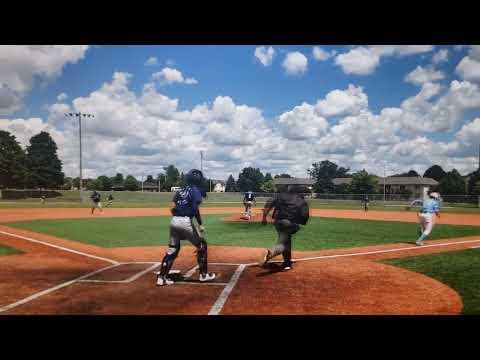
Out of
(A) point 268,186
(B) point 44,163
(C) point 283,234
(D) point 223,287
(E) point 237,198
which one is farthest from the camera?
(A) point 268,186

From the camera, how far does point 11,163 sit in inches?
2522

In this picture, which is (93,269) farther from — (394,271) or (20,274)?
(394,271)

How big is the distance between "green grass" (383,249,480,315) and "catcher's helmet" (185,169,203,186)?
506 centimetres

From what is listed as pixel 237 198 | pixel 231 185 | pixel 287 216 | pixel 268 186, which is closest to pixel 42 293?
pixel 287 216

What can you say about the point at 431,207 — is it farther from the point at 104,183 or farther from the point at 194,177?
the point at 104,183

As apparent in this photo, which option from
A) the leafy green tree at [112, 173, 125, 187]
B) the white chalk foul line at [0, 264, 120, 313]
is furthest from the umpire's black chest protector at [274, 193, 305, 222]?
the leafy green tree at [112, 173, 125, 187]

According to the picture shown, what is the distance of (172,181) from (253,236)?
304ft

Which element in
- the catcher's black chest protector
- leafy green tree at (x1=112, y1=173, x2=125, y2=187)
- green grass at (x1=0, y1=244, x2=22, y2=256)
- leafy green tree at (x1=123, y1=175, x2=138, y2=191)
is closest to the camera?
the catcher's black chest protector

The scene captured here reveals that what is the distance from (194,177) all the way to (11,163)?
72.0m

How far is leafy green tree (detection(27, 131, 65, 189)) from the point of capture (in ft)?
227

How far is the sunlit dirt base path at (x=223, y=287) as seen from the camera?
5.18 m

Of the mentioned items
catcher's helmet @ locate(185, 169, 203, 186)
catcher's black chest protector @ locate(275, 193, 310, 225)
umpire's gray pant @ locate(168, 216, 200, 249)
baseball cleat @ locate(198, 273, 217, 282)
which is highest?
catcher's helmet @ locate(185, 169, 203, 186)

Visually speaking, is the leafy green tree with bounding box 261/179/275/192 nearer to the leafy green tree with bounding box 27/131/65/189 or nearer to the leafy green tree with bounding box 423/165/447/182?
the leafy green tree with bounding box 27/131/65/189
